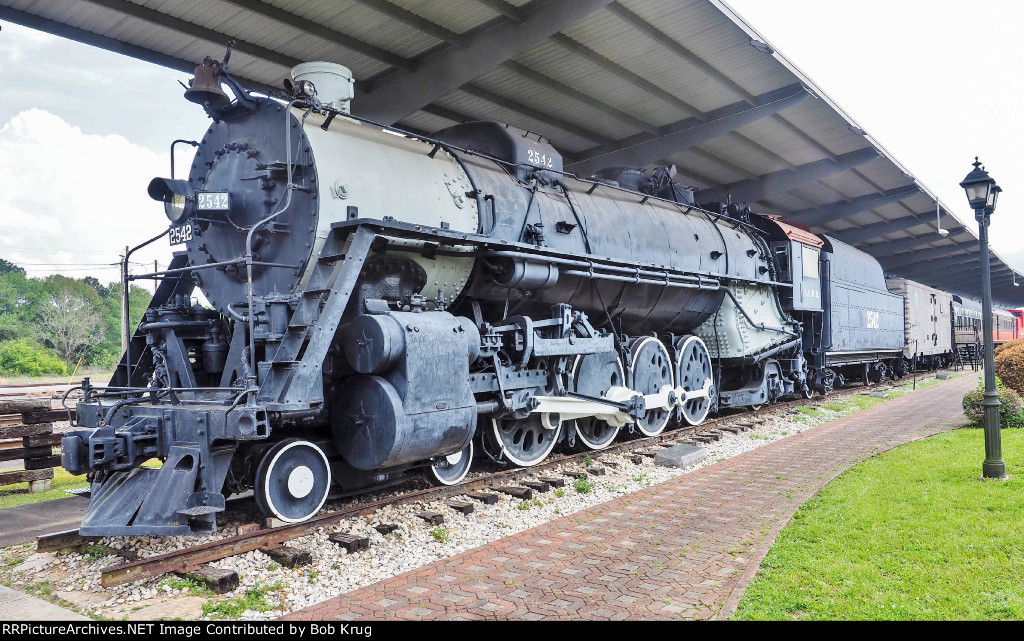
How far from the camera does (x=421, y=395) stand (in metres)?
6.11

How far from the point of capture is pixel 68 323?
39.4m

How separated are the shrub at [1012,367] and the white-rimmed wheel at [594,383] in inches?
319

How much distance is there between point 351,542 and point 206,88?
14.6 ft

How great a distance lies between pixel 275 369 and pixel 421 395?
1.23 meters

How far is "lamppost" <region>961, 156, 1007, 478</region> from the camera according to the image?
24.7 ft

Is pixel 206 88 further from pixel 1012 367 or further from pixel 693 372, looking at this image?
pixel 1012 367

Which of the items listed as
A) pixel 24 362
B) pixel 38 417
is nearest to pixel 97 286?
pixel 24 362

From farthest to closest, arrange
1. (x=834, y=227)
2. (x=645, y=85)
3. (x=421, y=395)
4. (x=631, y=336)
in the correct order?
(x=834, y=227) < (x=645, y=85) < (x=631, y=336) < (x=421, y=395)

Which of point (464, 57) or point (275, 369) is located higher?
point (464, 57)

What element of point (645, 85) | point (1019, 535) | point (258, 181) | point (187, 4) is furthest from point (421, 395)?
point (645, 85)

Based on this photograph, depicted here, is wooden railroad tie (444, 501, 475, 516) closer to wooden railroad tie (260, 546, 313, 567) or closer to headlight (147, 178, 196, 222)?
wooden railroad tie (260, 546, 313, 567)

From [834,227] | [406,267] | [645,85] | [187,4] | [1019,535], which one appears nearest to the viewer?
[1019,535]

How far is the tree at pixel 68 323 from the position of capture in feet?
124

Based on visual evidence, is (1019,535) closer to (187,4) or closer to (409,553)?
(409,553)
